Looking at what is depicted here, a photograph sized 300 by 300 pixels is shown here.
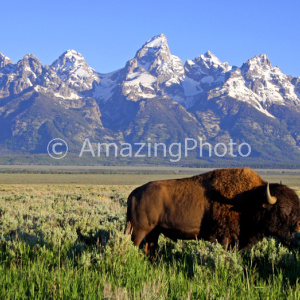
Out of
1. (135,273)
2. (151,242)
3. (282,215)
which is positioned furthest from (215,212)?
(135,273)

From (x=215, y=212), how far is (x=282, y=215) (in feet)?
3.99

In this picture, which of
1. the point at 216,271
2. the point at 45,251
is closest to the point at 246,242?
the point at 216,271

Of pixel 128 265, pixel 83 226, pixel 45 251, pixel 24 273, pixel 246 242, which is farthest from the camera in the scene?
pixel 83 226

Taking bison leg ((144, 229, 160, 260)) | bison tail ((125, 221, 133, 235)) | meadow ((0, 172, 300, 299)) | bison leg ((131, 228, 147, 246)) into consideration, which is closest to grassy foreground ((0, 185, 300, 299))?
meadow ((0, 172, 300, 299))

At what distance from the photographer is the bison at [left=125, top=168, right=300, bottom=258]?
8.00 metres

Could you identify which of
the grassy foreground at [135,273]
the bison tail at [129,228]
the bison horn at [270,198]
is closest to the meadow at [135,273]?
the grassy foreground at [135,273]

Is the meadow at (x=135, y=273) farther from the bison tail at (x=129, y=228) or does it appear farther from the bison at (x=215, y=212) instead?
the bison tail at (x=129, y=228)

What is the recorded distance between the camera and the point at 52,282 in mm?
5562

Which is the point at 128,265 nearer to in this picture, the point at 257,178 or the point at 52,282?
the point at 52,282

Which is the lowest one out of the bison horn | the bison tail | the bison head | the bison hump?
the bison tail

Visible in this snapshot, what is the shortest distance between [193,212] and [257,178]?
5.16ft

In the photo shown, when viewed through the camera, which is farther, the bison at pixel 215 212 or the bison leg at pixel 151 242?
the bison leg at pixel 151 242

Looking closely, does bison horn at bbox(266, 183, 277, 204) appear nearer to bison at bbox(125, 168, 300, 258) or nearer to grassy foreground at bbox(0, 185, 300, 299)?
bison at bbox(125, 168, 300, 258)

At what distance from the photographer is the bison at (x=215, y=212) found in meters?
8.00
